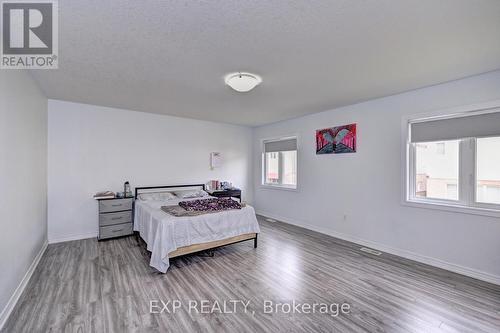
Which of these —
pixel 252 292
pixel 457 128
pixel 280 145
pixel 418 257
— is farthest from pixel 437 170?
pixel 280 145

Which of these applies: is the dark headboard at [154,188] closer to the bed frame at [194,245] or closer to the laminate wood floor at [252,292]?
the bed frame at [194,245]

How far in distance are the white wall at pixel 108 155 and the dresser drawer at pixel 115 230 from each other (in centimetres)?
41

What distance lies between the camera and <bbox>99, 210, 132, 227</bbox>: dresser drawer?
13.0 ft

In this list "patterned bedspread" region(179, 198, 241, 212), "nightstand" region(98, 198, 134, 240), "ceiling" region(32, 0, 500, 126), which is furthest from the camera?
"nightstand" region(98, 198, 134, 240)

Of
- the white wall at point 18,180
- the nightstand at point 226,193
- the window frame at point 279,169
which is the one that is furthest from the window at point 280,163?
the white wall at point 18,180

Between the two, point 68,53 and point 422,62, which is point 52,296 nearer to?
point 68,53

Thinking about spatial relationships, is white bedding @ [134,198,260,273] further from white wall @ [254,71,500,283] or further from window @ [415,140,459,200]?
window @ [415,140,459,200]

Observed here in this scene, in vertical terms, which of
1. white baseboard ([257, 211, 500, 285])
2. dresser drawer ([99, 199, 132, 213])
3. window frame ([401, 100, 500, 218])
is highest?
window frame ([401, 100, 500, 218])

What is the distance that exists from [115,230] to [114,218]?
226 millimetres

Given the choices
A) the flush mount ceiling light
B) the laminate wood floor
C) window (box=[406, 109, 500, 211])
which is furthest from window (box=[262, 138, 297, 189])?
the flush mount ceiling light

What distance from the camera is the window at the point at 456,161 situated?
274cm

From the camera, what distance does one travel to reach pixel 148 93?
3514 mm

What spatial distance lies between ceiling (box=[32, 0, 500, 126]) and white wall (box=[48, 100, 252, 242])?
70 centimetres

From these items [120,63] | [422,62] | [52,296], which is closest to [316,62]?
[422,62]
